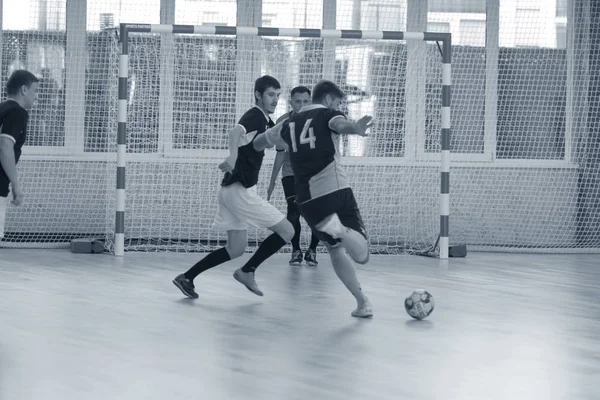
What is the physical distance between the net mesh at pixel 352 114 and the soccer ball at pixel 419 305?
534cm

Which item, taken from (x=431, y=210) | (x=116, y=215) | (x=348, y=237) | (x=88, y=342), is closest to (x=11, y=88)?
(x=88, y=342)

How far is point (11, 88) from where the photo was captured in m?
6.25

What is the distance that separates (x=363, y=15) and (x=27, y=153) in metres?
4.57

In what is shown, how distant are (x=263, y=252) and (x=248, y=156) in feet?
2.38

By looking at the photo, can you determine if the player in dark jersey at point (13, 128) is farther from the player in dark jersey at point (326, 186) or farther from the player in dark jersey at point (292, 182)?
the player in dark jersey at point (292, 182)

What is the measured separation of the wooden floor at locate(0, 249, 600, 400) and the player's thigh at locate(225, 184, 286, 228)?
0.58 m

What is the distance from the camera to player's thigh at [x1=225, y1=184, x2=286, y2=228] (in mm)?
7207

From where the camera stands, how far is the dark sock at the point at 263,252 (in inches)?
291

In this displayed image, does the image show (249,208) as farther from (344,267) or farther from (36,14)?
(36,14)

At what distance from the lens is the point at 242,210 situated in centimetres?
721

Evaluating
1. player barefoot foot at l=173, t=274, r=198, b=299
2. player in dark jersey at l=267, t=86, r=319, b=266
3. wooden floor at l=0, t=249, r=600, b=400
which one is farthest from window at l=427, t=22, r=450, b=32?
player barefoot foot at l=173, t=274, r=198, b=299

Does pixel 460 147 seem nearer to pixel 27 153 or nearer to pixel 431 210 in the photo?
pixel 431 210

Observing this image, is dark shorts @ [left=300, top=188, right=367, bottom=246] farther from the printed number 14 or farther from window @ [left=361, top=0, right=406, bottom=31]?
window @ [left=361, top=0, right=406, bottom=31]

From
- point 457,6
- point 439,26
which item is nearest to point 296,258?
point 439,26
